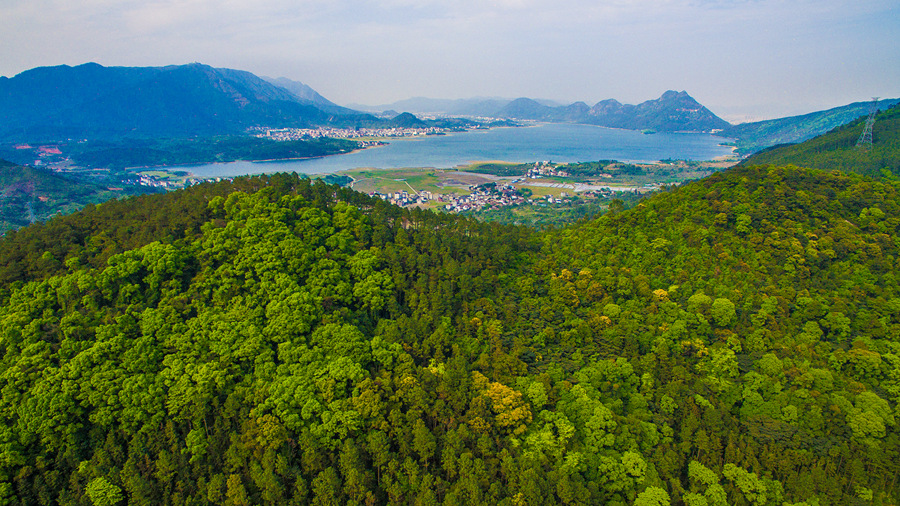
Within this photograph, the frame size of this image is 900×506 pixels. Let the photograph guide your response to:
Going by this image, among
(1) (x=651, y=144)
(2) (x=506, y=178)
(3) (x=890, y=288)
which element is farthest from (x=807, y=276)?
(1) (x=651, y=144)

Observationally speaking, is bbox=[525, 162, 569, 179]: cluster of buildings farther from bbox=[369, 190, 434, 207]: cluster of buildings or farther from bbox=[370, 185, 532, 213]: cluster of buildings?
bbox=[369, 190, 434, 207]: cluster of buildings

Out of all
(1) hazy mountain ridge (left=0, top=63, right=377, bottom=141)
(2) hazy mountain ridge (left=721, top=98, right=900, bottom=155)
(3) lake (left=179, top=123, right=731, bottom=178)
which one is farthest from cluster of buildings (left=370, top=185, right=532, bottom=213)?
(1) hazy mountain ridge (left=0, top=63, right=377, bottom=141)

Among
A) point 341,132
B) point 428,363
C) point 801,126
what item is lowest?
point 428,363

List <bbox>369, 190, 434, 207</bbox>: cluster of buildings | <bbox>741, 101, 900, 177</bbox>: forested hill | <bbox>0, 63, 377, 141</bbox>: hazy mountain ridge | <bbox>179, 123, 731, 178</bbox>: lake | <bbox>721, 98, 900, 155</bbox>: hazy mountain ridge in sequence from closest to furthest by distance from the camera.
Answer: <bbox>741, 101, 900, 177</bbox>: forested hill, <bbox>369, 190, 434, 207</bbox>: cluster of buildings, <bbox>179, 123, 731, 178</bbox>: lake, <bbox>721, 98, 900, 155</bbox>: hazy mountain ridge, <bbox>0, 63, 377, 141</bbox>: hazy mountain ridge

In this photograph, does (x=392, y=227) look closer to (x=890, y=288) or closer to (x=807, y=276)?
(x=807, y=276)

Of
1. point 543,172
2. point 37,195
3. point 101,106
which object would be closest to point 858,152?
point 543,172

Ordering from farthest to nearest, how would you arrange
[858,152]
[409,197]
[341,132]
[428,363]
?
[341,132] → [409,197] → [858,152] → [428,363]

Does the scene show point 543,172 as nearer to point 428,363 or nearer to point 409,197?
point 409,197
